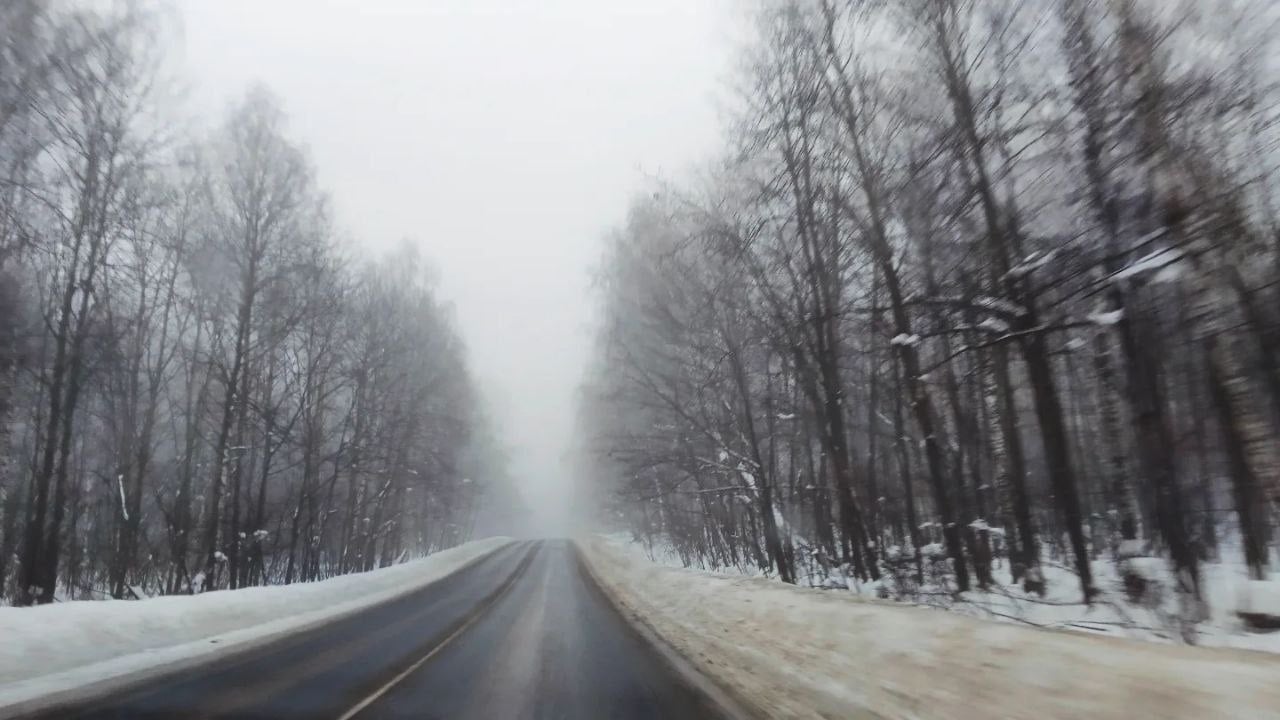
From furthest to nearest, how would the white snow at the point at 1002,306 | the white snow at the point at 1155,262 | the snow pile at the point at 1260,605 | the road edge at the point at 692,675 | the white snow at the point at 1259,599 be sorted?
the white snow at the point at 1002,306 → the white snow at the point at 1259,599 → the snow pile at the point at 1260,605 → the road edge at the point at 692,675 → the white snow at the point at 1155,262

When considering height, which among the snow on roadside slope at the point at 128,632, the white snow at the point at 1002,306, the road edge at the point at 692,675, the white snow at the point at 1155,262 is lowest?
the road edge at the point at 692,675

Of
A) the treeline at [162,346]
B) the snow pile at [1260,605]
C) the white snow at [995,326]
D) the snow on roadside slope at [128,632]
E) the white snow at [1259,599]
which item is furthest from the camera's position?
the treeline at [162,346]

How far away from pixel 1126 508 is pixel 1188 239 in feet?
12.1

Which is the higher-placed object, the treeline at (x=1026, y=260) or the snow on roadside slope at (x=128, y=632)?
the treeline at (x=1026, y=260)

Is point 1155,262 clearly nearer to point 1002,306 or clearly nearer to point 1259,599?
point 1002,306

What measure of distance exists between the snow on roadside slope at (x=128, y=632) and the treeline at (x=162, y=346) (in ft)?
16.2

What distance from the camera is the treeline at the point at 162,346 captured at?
15.7 meters

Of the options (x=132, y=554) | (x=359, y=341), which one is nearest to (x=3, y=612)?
(x=132, y=554)

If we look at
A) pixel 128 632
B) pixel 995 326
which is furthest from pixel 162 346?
pixel 995 326

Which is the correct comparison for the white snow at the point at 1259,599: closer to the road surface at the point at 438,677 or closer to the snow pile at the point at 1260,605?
the snow pile at the point at 1260,605

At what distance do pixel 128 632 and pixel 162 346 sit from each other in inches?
746

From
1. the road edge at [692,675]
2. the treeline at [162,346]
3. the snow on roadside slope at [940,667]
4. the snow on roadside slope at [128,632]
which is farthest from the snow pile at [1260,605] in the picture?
the treeline at [162,346]

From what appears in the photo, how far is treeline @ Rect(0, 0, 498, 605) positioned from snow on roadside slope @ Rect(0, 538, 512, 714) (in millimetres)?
4947

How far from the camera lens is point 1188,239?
681cm
